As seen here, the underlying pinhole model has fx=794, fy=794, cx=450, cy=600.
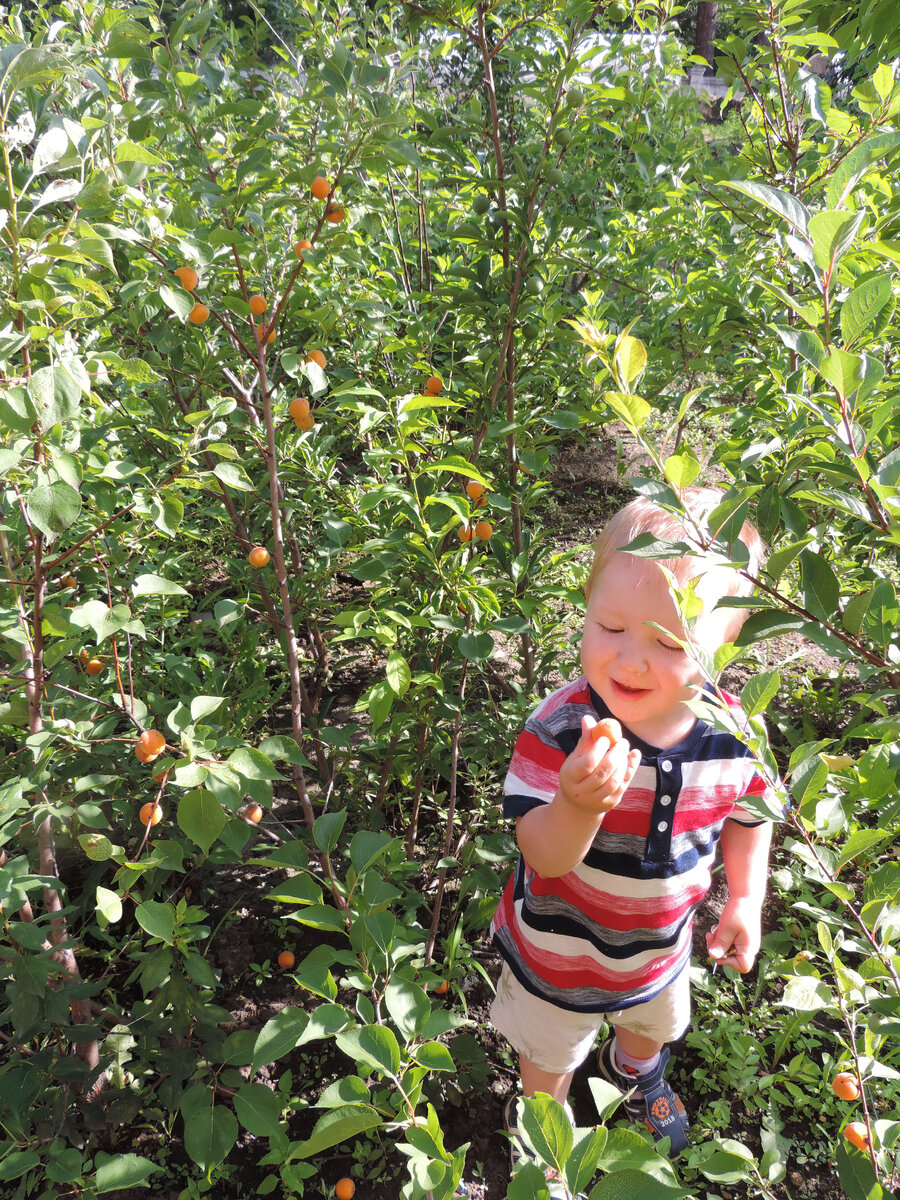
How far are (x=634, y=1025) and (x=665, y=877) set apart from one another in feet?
1.59

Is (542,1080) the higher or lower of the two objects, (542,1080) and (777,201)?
the lower

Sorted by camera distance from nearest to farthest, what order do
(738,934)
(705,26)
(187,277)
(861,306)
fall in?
(861,306), (187,277), (738,934), (705,26)

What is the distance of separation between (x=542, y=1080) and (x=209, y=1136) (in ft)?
2.09

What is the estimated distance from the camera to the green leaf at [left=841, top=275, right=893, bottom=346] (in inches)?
28.0

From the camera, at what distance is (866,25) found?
1277 millimetres

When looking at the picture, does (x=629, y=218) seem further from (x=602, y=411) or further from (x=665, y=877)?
(x=665, y=877)

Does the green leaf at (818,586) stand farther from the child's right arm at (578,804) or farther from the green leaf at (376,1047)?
the green leaf at (376,1047)

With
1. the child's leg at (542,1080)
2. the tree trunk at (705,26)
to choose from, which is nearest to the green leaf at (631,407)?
the child's leg at (542,1080)

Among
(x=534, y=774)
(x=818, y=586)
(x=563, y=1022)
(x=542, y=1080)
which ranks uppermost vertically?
(x=818, y=586)

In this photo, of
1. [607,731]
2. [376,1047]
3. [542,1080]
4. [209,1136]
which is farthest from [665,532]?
[209,1136]

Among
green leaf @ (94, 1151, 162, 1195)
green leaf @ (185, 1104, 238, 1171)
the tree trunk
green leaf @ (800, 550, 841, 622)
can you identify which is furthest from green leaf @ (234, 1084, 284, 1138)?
the tree trunk

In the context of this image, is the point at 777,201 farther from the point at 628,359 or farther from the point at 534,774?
the point at 534,774

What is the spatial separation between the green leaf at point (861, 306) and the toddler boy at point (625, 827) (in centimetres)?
44

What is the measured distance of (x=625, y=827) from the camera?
134 cm
